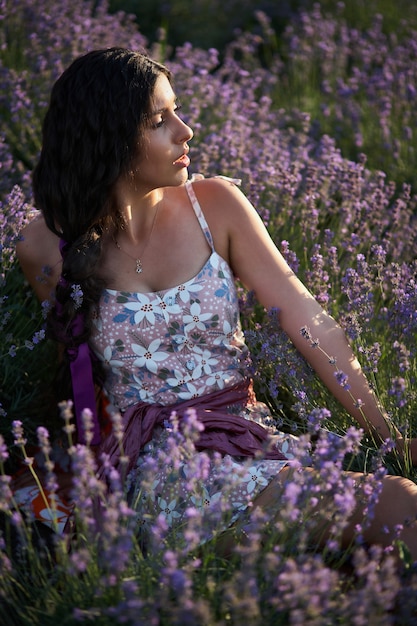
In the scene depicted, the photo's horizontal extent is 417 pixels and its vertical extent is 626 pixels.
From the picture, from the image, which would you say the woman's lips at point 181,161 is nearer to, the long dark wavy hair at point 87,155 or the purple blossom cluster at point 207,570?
the long dark wavy hair at point 87,155

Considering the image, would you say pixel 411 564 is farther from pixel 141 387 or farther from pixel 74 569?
pixel 141 387

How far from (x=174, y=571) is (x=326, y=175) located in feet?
7.19

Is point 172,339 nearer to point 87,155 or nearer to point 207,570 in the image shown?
point 87,155

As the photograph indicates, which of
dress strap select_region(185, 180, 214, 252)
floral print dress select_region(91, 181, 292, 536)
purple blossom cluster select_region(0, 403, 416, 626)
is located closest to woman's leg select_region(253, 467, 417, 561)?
purple blossom cluster select_region(0, 403, 416, 626)

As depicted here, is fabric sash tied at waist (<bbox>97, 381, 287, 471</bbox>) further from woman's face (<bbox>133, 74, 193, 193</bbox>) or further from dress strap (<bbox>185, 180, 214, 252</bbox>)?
woman's face (<bbox>133, 74, 193, 193</bbox>)

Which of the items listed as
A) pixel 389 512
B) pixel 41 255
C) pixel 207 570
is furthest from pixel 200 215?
pixel 207 570

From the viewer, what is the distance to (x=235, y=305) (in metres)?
2.37

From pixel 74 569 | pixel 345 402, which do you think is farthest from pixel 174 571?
pixel 345 402

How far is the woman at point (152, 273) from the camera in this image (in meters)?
2.20

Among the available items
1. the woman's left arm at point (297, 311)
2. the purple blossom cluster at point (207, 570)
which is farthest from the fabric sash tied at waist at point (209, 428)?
the purple blossom cluster at point (207, 570)

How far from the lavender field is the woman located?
0.09 meters

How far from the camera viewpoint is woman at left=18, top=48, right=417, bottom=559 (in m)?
2.20

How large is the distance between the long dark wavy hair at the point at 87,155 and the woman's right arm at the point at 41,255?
114 millimetres

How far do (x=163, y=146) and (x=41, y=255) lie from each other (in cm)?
55
